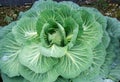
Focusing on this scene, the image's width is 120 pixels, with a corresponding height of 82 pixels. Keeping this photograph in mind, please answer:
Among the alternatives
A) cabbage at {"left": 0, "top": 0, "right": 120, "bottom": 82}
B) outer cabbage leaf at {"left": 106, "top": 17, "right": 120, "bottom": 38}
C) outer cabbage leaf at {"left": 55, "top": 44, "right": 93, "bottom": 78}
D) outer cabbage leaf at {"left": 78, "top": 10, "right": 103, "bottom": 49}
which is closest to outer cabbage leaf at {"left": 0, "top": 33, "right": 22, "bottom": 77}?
cabbage at {"left": 0, "top": 0, "right": 120, "bottom": 82}

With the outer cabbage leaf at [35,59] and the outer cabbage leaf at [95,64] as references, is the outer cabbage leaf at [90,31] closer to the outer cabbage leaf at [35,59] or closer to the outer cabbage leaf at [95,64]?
the outer cabbage leaf at [95,64]

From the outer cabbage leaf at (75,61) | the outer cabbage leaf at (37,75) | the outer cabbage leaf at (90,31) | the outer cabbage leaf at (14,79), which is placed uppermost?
the outer cabbage leaf at (90,31)

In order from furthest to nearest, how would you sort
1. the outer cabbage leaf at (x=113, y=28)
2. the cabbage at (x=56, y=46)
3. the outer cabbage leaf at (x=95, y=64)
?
the outer cabbage leaf at (x=113, y=28) < the outer cabbage leaf at (x=95, y=64) < the cabbage at (x=56, y=46)

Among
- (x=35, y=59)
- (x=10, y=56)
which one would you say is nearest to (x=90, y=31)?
(x=35, y=59)

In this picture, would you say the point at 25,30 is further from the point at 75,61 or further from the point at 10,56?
the point at 75,61

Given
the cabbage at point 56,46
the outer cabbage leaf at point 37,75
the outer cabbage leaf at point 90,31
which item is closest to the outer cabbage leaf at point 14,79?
the cabbage at point 56,46

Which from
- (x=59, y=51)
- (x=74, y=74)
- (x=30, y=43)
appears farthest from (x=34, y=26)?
(x=74, y=74)

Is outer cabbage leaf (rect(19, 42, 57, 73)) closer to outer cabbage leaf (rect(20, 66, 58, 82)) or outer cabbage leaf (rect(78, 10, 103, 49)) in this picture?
outer cabbage leaf (rect(20, 66, 58, 82))

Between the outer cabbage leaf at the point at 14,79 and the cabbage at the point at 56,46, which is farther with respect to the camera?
the outer cabbage leaf at the point at 14,79
